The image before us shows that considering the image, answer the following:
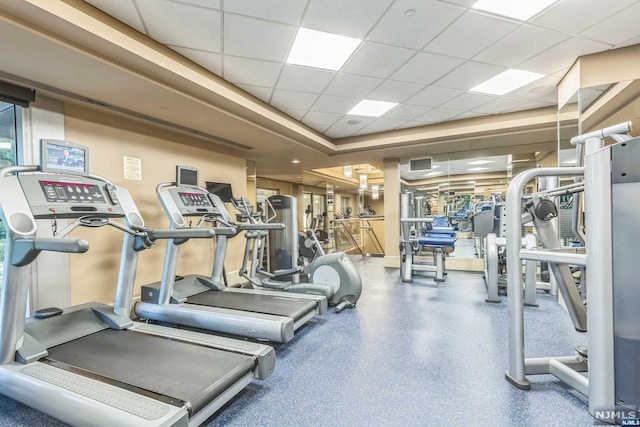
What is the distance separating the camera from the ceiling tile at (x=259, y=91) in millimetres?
3319

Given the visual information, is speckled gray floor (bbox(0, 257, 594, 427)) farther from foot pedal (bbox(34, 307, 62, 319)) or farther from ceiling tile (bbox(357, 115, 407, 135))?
ceiling tile (bbox(357, 115, 407, 135))

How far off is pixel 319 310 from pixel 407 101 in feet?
9.61

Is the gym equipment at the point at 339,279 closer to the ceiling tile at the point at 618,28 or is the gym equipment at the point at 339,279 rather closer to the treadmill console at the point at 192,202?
the treadmill console at the point at 192,202

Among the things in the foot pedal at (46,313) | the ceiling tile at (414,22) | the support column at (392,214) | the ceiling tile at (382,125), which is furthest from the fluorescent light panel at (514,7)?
the support column at (392,214)

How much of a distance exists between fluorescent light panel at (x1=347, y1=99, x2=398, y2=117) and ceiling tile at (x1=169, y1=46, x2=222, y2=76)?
6.19 feet

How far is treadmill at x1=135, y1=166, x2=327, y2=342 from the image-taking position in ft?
7.93

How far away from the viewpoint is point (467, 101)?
385cm

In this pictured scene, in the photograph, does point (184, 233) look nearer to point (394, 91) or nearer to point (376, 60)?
point (376, 60)

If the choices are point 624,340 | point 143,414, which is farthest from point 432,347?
point 143,414

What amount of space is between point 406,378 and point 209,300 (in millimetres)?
2111

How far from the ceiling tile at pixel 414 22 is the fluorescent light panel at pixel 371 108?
4.36ft

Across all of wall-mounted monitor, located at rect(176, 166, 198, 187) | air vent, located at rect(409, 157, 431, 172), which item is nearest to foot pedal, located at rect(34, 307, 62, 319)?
wall-mounted monitor, located at rect(176, 166, 198, 187)

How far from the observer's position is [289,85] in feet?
10.8

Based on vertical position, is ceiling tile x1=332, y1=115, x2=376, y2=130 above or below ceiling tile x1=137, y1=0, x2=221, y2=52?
above
